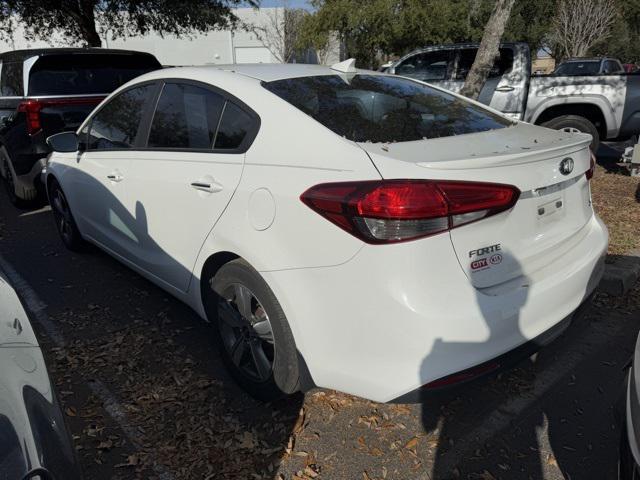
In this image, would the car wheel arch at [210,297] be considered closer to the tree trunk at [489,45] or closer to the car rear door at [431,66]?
the tree trunk at [489,45]

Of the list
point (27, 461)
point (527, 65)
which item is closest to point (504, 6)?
point (527, 65)

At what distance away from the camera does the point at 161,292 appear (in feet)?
13.7

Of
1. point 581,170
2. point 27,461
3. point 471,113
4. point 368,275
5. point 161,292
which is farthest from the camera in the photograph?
point 161,292

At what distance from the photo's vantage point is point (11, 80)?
6262 mm

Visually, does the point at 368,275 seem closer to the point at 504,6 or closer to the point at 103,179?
the point at 103,179

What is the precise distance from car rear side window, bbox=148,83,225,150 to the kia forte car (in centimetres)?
1

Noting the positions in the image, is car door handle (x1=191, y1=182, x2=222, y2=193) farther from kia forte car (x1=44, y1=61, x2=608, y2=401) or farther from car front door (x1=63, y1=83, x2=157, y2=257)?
car front door (x1=63, y1=83, x2=157, y2=257)

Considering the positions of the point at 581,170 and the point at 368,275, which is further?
the point at 581,170

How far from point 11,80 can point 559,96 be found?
24.7 feet

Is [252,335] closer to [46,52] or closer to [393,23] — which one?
[46,52]

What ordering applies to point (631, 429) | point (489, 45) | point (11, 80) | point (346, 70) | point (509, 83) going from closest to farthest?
point (631, 429) → point (346, 70) → point (11, 80) → point (489, 45) → point (509, 83)

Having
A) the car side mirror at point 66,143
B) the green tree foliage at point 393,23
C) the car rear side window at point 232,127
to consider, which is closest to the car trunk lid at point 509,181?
the car rear side window at point 232,127

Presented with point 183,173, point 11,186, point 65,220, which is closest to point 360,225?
point 183,173

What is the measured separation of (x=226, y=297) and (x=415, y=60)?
25.0 ft
